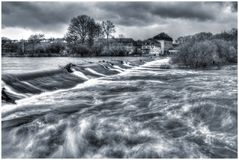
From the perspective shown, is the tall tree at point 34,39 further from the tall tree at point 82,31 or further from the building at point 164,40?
the building at point 164,40

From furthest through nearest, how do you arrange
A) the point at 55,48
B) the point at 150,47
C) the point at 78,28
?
the point at 150,47
the point at 55,48
the point at 78,28

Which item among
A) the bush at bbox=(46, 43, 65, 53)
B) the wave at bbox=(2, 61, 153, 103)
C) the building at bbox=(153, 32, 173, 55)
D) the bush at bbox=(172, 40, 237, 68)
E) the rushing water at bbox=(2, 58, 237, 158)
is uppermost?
the building at bbox=(153, 32, 173, 55)

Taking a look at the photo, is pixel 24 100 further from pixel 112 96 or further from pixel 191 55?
pixel 191 55

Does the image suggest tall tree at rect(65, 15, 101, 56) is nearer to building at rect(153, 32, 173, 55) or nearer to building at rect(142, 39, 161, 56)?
building at rect(142, 39, 161, 56)

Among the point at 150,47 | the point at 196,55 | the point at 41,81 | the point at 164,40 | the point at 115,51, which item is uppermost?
the point at 164,40

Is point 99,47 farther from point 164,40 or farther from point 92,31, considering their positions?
point 164,40

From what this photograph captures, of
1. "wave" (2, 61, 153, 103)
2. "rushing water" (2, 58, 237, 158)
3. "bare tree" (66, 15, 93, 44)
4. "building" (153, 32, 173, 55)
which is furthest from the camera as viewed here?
"building" (153, 32, 173, 55)

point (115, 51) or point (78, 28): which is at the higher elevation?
point (78, 28)

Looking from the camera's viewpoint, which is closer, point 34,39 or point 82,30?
point 82,30

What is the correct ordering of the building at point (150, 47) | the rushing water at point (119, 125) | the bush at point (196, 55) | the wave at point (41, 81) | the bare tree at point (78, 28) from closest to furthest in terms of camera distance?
the rushing water at point (119, 125), the wave at point (41, 81), the bush at point (196, 55), the bare tree at point (78, 28), the building at point (150, 47)

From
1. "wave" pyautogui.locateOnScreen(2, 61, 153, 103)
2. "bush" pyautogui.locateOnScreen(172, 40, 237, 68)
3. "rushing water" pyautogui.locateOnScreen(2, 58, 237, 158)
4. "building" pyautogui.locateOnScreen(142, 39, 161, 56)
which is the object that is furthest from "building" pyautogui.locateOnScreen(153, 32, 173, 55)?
"rushing water" pyautogui.locateOnScreen(2, 58, 237, 158)

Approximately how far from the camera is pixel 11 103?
8281 mm

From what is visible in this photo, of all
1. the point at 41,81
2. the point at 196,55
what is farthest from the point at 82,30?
the point at 41,81

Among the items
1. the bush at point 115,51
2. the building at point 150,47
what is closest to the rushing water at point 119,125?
the bush at point 115,51
